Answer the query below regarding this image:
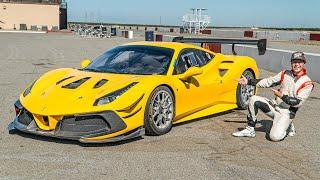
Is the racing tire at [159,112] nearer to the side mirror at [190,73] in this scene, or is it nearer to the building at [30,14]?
the side mirror at [190,73]

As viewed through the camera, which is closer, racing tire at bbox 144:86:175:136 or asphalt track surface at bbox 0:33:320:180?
asphalt track surface at bbox 0:33:320:180

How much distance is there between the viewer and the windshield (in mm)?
6504

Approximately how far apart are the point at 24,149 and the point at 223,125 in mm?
3135

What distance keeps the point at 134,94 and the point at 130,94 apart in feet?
0.18

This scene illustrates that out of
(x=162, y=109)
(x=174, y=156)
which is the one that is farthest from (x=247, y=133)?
(x=174, y=156)

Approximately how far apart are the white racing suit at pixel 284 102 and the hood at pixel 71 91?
177 cm

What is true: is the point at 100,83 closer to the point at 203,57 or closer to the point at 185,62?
the point at 185,62

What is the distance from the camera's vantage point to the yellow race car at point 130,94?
5395 millimetres

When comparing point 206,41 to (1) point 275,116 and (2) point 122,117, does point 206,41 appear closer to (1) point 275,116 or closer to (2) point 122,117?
(1) point 275,116

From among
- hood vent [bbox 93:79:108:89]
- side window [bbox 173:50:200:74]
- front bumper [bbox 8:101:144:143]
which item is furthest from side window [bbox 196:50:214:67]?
front bumper [bbox 8:101:144:143]

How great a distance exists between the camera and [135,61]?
6.70 m

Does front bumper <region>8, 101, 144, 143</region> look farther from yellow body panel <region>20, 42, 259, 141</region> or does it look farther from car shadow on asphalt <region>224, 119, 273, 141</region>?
car shadow on asphalt <region>224, 119, 273, 141</region>

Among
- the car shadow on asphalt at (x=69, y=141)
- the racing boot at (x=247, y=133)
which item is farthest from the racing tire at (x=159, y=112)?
the racing boot at (x=247, y=133)

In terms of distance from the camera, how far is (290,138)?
6.32 metres
